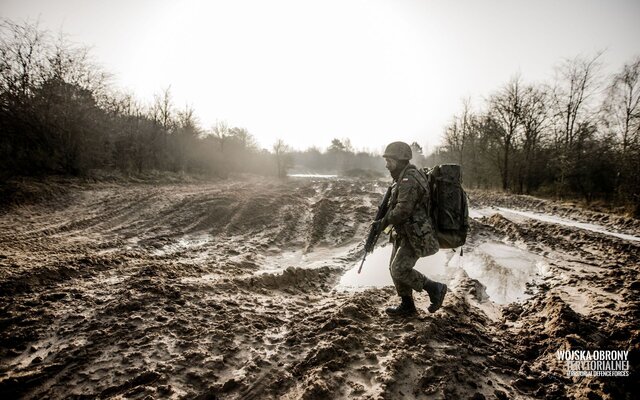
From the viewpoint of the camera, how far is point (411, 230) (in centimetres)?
353

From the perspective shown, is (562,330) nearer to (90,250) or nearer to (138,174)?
(90,250)

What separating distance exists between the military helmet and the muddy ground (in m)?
1.96

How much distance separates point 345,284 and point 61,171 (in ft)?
51.2

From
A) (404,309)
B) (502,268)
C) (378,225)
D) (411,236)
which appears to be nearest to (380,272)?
(404,309)

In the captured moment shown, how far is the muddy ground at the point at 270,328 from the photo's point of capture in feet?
7.83

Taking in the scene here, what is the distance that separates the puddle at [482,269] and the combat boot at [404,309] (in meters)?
1.22

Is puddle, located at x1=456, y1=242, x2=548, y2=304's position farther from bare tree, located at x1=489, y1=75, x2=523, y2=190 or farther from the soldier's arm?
bare tree, located at x1=489, y1=75, x2=523, y2=190

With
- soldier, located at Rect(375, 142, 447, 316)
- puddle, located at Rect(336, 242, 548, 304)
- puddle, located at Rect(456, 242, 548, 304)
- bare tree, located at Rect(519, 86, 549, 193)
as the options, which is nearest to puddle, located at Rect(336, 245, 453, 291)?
puddle, located at Rect(336, 242, 548, 304)

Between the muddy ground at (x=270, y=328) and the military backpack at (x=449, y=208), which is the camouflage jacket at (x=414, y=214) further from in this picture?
the muddy ground at (x=270, y=328)

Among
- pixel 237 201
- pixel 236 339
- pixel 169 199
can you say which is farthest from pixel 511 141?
pixel 236 339

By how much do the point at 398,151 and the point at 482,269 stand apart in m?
3.70

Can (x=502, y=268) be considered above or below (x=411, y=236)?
below

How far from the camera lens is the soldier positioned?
3.50 meters

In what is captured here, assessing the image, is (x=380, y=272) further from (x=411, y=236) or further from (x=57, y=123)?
Answer: (x=57, y=123)
